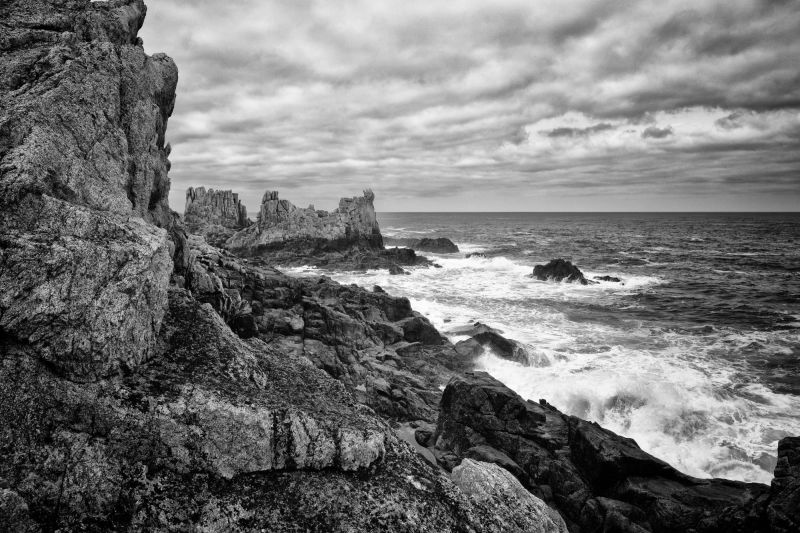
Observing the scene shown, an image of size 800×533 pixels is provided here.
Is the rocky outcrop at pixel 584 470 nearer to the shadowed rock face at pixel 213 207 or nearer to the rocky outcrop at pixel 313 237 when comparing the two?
the rocky outcrop at pixel 313 237

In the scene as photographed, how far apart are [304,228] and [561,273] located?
4582 centimetres

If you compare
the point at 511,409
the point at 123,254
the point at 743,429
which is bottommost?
the point at 743,429

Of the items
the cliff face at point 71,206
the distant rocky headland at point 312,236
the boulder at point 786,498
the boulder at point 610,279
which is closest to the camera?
the cliff face at point 71,206

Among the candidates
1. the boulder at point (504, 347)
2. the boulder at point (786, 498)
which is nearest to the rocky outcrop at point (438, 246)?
the boulder at point (504, 347)

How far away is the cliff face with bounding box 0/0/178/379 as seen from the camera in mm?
6211

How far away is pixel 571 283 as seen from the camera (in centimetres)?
5869

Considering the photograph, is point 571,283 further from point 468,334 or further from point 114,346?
point 114,346

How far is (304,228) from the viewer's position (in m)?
80.3

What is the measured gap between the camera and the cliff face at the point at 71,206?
245 inches

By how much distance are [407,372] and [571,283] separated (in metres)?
39.8


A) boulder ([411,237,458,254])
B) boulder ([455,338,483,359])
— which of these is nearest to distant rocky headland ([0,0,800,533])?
boulder ([455,338,483,359])

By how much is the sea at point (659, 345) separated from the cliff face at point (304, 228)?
1401cm

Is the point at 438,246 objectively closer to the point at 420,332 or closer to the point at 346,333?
the point at 420,332

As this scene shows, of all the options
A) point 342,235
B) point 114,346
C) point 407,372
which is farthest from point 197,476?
point 342,235
